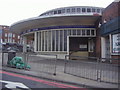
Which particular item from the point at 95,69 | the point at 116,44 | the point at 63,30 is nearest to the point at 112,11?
the point at 116,44

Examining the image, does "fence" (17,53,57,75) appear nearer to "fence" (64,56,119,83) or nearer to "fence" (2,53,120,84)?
"fence" (2,53,120,84)

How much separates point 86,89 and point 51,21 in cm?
1741

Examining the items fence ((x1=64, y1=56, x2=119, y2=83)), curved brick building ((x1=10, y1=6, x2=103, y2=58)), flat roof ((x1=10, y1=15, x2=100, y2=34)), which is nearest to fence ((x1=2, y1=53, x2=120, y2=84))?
fence ((x1=64, y1=56, x2=119, y2=83))

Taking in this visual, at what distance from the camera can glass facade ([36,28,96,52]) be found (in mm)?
23156

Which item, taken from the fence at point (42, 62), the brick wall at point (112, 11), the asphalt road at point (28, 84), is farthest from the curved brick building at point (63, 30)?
the asphalt road at point (28, 84)

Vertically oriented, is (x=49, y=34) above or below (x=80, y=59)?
above

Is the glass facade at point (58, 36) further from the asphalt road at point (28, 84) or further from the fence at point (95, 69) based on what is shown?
the asphalt road at point (28, 84)

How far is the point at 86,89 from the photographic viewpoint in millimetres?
6918

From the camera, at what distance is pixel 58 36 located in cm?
2367

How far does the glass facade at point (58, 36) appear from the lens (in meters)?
23.2

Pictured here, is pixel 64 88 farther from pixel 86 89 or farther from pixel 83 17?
pixel 83 17

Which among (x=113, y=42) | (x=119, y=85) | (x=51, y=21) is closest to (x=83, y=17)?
(x=51, y=21)

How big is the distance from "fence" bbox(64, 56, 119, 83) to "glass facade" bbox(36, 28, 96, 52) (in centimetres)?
1360

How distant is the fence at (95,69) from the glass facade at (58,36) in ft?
44.6
